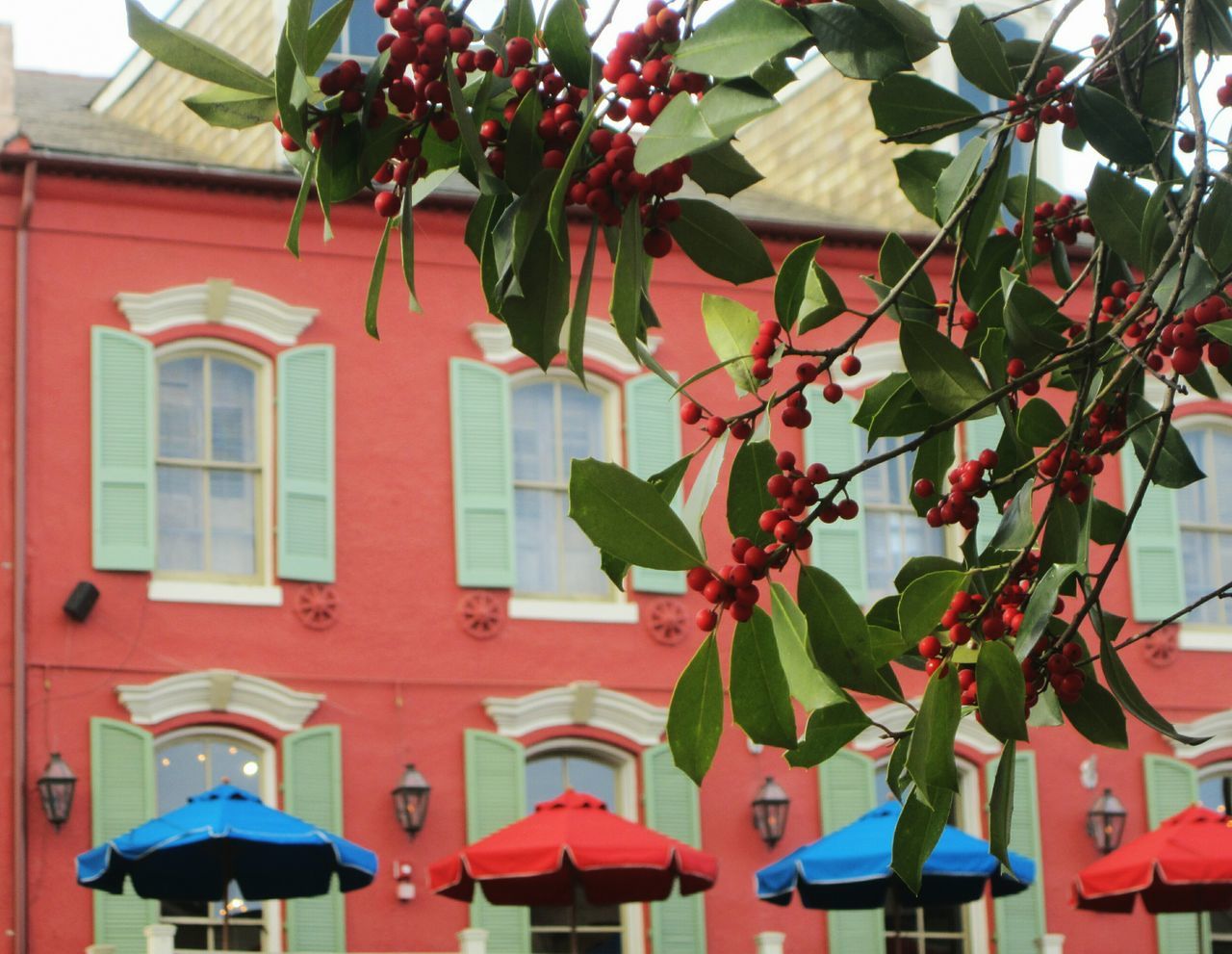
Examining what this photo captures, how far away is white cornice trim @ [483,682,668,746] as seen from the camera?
44.4ft

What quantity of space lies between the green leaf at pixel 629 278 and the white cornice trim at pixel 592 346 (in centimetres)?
1120

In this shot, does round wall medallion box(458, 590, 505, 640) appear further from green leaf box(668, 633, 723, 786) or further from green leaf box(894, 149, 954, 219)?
green leaf box(668, 633, 723, 786)

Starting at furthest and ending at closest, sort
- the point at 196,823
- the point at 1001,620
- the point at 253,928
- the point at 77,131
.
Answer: the point at 77,131, the point at 253,928, the point at 196,823, the point at 1001,620

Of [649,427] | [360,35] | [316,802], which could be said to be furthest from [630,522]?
[360,35]

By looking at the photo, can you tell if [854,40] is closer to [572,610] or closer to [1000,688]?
[1000,688]

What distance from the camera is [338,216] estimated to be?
47.1 feet

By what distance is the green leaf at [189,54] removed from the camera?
8.45 ft

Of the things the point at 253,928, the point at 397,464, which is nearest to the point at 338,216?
the point at 397,464

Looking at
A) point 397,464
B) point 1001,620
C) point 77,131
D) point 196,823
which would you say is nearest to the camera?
point 1001,620

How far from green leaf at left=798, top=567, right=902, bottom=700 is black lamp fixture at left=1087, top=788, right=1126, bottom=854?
12.8 m

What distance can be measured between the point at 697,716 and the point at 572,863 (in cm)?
873

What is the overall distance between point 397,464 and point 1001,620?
10.9 metres

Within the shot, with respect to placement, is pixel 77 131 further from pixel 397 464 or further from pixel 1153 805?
pixel 1153 805

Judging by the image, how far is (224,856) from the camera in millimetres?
11102
